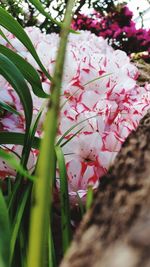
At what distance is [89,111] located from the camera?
A: 113cm

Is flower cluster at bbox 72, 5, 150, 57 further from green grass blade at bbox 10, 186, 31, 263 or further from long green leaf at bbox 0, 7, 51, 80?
green grass blade at bbox 10, 186, 31, 263

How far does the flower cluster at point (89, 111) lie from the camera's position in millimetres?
979

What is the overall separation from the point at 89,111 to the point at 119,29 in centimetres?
280

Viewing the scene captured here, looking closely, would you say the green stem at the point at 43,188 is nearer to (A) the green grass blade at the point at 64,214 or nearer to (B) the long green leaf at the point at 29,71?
(A) the green grass blade at the point at 64,214

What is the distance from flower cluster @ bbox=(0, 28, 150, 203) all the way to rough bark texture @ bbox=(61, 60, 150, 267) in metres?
0.51

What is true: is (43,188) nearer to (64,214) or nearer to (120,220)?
(120,220)

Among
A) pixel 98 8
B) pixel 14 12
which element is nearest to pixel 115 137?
pixel 14 12

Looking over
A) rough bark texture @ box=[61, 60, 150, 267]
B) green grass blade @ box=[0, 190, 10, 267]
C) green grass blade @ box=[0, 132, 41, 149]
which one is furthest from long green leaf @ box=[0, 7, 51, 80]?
rough bark texture @ box=[61, 60, 150, 267]

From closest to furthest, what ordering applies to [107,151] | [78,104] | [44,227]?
[44,227] → [107,151] → [78,104]

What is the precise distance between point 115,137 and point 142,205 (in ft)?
2.62

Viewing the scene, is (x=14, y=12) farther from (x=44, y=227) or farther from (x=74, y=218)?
(x=44, y=227)

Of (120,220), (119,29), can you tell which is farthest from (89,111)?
(119,29)

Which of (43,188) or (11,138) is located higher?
(11,138)

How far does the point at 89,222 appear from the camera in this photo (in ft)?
0.84
